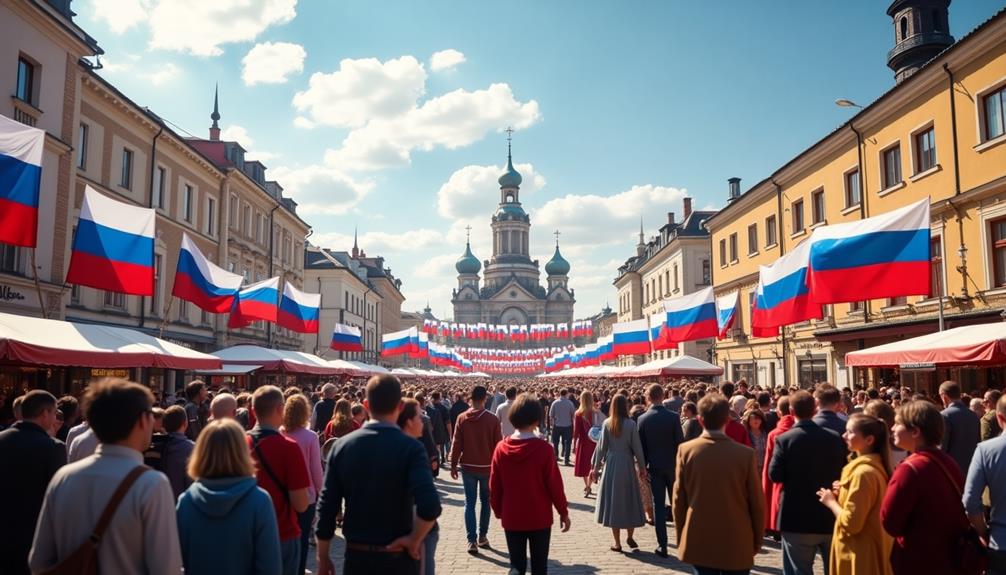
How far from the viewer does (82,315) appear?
20.2m

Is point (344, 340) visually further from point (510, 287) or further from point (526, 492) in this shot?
point (510, 287)

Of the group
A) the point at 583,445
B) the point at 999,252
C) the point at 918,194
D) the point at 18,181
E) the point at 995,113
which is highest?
the point at 995,113

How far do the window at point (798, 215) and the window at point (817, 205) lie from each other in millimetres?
1144

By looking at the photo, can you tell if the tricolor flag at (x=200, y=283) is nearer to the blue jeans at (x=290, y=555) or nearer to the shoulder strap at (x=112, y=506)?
the blue jeans at (x=290, y=555)

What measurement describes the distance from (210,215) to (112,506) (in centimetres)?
3007

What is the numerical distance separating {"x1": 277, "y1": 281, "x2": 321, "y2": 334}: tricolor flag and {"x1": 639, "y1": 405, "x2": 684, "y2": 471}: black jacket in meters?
15.0

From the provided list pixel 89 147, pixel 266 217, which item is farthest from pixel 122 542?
pixel 266 217

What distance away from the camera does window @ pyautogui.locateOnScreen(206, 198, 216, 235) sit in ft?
98.7

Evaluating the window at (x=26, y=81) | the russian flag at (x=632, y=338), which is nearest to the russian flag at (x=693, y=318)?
the russian flag at (x=632, y=338)

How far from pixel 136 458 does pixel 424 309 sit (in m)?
168

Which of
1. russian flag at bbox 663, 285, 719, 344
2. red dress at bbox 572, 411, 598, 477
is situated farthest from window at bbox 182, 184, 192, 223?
red dress at bbox 572, 411, 598, 477

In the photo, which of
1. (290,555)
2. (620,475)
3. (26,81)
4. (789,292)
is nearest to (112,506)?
(290,555)

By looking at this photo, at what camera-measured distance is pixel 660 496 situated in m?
9.05

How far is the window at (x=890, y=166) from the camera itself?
21.8 m
